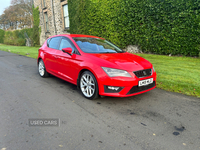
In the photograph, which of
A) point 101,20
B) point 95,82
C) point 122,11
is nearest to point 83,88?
point 95,82

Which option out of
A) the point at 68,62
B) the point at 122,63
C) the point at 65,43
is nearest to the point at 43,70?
the point at 65,43

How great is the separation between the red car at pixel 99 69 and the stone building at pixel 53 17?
14370mm

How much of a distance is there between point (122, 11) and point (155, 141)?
10.4 m

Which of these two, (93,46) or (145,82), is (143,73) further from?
(93,46)

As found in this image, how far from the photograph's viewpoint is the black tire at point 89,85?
3.77 metres

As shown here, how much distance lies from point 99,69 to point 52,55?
2.28m

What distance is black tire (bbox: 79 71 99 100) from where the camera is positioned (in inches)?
148

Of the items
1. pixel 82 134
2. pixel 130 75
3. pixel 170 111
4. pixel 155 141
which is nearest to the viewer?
pixel 155 141

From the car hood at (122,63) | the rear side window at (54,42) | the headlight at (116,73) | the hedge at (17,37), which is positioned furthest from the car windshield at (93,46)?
the hedge at (17,37)

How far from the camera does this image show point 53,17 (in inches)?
775

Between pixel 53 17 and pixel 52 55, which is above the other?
pixel 53 17

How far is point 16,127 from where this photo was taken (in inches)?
108

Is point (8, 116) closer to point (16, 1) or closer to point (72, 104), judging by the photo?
point (72, 104)

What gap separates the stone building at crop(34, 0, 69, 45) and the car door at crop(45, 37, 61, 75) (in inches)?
526
